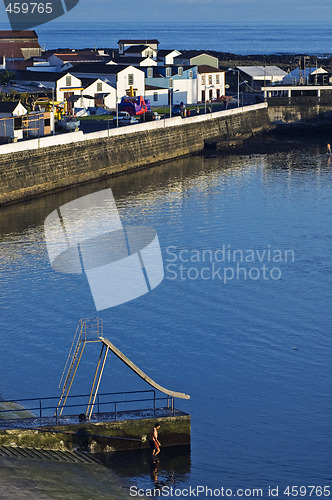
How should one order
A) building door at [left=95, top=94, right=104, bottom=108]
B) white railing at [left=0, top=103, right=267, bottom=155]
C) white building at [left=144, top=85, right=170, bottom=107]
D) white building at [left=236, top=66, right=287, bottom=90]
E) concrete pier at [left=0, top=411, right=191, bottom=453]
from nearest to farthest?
1. concrete pier at [left=0, top=411, right=191, bottom=453]
2. white railing at [left=0, top=103, right=267, bottom=155]
3. building door at [left=95, top=94, right=104, bottom=108]
4. white building at [left=144, top=85, right=170, bottom=107]
5. white building at [left=236, top=66, right=287, bottom=90]

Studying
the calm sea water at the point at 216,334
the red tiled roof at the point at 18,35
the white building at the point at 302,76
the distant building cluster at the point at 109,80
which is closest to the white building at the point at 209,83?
the distant building cluster at the point at 109,80

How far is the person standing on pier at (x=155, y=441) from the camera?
23938 mm

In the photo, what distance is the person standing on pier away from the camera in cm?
2394

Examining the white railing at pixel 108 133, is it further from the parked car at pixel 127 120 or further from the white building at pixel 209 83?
the white building at pixel 209 83

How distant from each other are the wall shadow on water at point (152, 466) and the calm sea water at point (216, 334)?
45mm

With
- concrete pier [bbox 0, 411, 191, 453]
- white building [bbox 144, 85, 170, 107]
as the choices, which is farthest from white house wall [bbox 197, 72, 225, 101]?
concrete pier [bbox 0, 411, 191, 453]

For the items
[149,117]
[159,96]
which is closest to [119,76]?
[159,96]

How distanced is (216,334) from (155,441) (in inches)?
352

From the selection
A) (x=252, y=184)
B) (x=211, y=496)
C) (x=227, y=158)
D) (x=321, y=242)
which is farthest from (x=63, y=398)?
(x=227, y=158)

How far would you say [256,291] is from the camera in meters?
37.3

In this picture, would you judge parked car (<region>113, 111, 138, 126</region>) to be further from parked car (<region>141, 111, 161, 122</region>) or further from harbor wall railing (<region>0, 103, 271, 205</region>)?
harbor wall railing (<region>0, 103, 271, 205</region>)

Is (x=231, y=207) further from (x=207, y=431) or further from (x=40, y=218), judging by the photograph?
(x=207, y=431)

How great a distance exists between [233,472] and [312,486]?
6.70ft

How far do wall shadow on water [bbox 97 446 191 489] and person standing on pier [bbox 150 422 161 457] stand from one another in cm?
13
